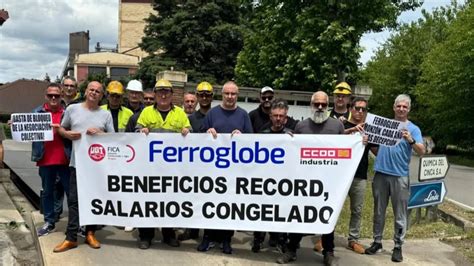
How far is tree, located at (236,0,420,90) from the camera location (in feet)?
52.4

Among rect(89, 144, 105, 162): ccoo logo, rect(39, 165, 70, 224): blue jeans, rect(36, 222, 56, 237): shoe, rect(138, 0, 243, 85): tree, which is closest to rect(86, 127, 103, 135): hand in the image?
rect(89, 144, 105, 162): ccoo logo

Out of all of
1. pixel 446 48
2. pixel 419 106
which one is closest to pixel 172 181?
pixel 446 48

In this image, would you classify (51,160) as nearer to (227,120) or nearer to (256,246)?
(227,120)

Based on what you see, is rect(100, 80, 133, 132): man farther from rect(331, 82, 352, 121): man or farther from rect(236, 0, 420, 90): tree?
rect(236, 0, 420, 90): tree

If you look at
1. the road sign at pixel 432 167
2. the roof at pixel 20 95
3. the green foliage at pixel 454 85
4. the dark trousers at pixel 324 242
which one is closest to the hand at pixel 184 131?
the dark trousers at pixel 324 242

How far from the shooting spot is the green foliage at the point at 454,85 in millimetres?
24109

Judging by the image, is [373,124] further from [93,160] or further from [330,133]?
[93,160]

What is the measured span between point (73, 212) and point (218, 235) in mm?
1716

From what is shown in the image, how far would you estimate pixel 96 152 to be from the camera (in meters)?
5.81

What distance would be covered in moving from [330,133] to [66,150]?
3.13 metres

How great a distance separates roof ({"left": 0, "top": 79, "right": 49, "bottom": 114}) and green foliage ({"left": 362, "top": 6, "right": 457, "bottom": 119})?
30.9 meters

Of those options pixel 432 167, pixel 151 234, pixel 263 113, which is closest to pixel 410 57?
pixel 432 167

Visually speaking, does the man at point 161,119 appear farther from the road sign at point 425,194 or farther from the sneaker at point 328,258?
the road sign at point 425,194

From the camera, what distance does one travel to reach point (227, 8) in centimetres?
2969
